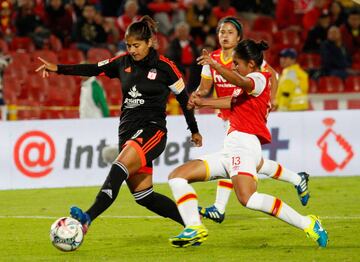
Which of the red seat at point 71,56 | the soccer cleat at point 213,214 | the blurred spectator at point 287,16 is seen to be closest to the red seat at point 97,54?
the red seat at point 71,56

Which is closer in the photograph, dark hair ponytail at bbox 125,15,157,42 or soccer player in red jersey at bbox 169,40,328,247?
soccer player in red jersey at bbox 169,40,328,247

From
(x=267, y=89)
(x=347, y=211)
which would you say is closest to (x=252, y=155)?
(x=267, y=89)

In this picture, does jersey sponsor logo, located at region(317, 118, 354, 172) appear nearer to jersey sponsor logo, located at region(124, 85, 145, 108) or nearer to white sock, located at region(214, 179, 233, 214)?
white sock, located at region(214, 179, 233, 214)

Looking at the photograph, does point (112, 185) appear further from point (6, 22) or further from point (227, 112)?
point (6, 22)

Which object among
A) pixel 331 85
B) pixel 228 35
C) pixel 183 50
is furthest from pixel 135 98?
pixel 331 85

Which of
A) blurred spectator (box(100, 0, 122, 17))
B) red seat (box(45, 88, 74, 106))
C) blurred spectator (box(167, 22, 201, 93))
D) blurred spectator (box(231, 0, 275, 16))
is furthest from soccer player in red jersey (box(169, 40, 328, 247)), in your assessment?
blurred spectator (box(231, 0, 275, 16))

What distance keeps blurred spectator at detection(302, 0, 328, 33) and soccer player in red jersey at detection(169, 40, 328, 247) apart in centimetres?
1484

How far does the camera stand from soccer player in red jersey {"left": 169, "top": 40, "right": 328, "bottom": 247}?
9453 millimetres

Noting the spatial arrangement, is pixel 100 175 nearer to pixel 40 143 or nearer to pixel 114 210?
pixel 40 143

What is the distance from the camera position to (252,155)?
986cm

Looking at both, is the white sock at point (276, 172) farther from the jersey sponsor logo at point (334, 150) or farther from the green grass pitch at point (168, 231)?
the jersey sponsor logo at point (334, 150)

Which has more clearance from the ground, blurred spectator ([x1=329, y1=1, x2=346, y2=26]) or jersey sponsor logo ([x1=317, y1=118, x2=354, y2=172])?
blurred spectator ([x1=329, y1=1, x2=346, y2=26])

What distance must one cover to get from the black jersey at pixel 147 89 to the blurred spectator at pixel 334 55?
1252cm

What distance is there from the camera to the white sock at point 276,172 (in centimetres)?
1154
